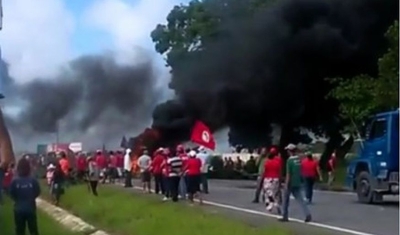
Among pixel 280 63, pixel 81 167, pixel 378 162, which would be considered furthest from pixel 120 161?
pixel 378 162

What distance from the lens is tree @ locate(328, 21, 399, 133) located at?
3762 cm

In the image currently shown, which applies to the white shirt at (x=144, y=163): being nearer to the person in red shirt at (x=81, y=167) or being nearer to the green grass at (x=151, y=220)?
the green grass at (x=151, y=220)

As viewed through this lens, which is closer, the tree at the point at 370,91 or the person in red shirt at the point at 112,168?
the tree at the point at 370,91

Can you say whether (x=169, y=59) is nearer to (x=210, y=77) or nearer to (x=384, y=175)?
(x=210, y=77)

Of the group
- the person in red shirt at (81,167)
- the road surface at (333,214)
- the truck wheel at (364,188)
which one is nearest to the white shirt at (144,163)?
the road surface at (333,214)

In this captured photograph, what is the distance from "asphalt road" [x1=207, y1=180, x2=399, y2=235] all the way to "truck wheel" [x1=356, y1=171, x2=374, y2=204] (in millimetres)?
283

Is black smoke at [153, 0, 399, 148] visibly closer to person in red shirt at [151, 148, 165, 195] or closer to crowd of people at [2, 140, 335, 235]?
crowd of people at [2, 140, 335, 235]

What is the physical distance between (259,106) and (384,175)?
1841 centimetres

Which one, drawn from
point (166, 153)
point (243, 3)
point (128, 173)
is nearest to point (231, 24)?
point (243, 3)

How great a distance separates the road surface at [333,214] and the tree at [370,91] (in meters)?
5.90

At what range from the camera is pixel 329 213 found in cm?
2478

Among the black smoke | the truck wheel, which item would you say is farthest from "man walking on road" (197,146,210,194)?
the black smoke

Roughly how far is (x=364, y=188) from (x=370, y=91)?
12859 mm

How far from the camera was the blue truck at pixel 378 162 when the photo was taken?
26.6 meters
